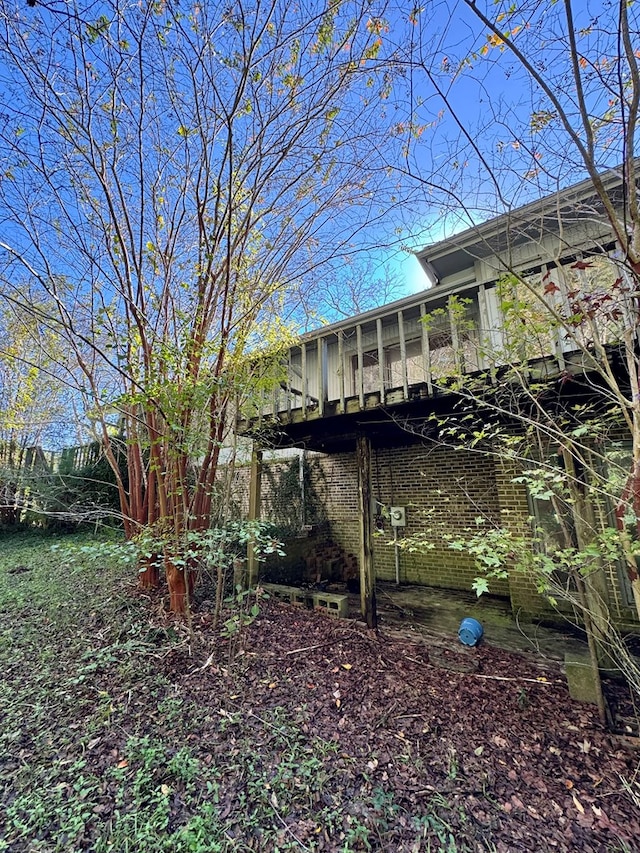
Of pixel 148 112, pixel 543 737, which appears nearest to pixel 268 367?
pixel 148 112

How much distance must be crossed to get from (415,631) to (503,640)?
1.00m

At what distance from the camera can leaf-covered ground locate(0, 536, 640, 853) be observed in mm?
1832

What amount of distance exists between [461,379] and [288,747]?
291cm

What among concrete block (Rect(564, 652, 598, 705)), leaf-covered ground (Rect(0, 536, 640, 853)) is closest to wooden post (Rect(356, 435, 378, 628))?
leaf-covered ground (Rect(0, 536, 640, 853))

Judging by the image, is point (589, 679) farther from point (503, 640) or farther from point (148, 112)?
point (148, 112)

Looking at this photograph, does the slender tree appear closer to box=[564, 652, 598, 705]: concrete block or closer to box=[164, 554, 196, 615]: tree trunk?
box=[164, 554, 196, 615]: tree trunk

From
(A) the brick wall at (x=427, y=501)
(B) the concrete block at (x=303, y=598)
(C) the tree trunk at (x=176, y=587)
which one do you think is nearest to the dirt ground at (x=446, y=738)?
(C) the tree trunk at (x=176, y=587)

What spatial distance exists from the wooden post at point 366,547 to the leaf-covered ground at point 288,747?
569mm

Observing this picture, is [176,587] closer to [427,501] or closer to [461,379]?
[461,379]

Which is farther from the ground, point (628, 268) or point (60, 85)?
point (60, 85)

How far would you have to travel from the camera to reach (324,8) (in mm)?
2760

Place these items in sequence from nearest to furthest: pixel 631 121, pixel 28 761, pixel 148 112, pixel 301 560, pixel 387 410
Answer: pixel 631 121 < pixel 28 761 < pixel 148 112 < pixel 387 410 < pixel 301 560

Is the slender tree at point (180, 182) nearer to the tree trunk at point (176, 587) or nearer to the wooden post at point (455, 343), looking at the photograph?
the tree trunk at point (176, 587)

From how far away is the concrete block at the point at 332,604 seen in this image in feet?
14.6
